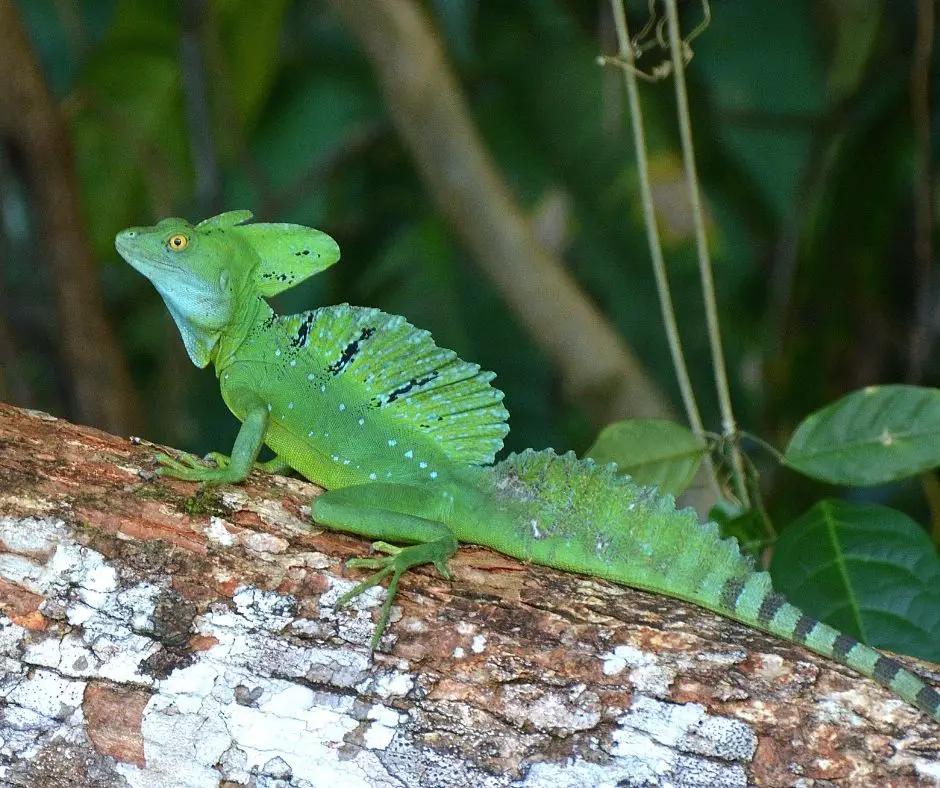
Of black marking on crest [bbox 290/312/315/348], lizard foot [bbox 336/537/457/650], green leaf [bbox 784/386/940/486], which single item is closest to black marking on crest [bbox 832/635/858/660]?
green leaf [bbox 784/386/940/486]

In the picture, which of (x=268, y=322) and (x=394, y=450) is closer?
(x=394, y=450)

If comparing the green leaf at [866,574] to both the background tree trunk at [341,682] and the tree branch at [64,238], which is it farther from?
the tree branch at [64,238]

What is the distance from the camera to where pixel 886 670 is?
7.01 ft

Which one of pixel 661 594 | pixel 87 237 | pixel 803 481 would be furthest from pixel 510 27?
pixel 661 594

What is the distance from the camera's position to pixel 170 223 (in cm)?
284

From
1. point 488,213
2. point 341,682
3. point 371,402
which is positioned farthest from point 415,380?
point 488,213

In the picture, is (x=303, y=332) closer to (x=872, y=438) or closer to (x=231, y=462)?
(x=231, y=462)

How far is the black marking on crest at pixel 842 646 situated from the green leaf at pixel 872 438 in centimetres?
56

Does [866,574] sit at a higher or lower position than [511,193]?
lower

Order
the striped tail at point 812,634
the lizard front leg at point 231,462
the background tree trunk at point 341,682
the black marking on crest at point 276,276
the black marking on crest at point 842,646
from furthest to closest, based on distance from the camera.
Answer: the black marking on crest at point 276,276 < the lizard front leg at point 231,462 < the black marking on crest at point 842,646 < the striped tail at point 812,634 < the background tree trunk at point 341,682

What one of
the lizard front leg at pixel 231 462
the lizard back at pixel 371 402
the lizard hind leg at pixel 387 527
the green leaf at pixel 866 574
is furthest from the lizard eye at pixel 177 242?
the green leaf at pixel 866 574

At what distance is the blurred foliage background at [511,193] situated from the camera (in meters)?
4.26

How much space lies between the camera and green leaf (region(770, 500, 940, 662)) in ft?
8.30

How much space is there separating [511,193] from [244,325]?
1.79 meters
